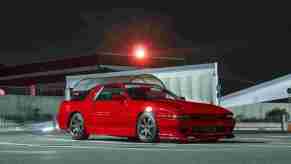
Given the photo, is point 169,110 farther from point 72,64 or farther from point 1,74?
point 1,74

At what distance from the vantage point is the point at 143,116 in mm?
13391

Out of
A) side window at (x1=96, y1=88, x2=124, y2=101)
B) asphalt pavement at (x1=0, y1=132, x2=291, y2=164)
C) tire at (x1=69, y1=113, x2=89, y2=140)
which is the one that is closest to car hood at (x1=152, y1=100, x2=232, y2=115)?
side window at (x1=96, y1=88, x2=124, y2=101)

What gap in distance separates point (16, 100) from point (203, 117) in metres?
23.9

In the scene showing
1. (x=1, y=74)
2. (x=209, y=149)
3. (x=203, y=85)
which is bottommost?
(x=209, y=149)

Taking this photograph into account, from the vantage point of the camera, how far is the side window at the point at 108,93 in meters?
14.5

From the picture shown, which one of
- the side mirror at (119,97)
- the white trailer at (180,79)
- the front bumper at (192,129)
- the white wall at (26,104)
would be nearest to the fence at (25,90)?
the white wall at (26,104)

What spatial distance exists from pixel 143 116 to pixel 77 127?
2280 mm

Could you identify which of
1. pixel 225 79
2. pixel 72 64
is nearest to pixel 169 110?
pixel 225 79

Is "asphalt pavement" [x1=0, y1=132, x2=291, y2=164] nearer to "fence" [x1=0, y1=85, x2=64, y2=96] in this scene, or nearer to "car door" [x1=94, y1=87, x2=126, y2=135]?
"car door" [x1=94, y1=87, x2=126, y2=135]

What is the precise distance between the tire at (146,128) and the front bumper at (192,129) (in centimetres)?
14

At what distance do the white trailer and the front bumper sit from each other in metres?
6.86

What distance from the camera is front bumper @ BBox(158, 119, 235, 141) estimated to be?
12.8 metres

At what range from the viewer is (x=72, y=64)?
7838 cm

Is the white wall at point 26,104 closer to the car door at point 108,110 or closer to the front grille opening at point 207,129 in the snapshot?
the car door at point 108,110
